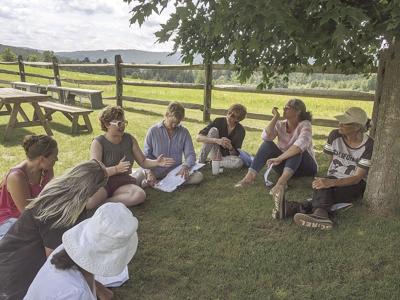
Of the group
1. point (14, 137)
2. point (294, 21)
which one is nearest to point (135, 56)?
point (14, 137)

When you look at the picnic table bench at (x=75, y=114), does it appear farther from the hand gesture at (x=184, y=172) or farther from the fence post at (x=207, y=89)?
the hand gesture at (x=184, y=172)

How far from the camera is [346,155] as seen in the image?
168 inches

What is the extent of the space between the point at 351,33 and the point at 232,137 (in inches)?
126

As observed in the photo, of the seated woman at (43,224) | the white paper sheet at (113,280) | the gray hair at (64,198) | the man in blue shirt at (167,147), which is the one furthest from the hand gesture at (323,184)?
the gray hair at (64,198)

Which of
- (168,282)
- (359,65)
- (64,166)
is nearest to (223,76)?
(359,65)

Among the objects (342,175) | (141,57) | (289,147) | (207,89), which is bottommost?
(342,175)

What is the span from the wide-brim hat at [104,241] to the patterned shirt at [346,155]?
9.71 ft

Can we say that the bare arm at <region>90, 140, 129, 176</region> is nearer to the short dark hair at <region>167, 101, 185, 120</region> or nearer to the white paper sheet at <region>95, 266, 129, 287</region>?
the short dark hair at <region>167, 101, 185, 120</region>

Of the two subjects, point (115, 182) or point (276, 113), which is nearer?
point (115, 182)

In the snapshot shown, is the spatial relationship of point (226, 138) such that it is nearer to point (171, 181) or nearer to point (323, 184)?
point (171, 181)

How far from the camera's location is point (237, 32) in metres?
2.93

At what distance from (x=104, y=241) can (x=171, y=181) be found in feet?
10.5

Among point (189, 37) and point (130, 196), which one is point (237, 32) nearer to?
point (189, 37)

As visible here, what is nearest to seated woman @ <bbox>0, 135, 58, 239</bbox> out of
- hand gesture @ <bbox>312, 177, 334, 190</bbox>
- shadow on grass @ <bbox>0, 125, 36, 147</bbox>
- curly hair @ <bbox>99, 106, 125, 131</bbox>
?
curly hair @ <bbox>99, 106, 125, 131</bbox>
